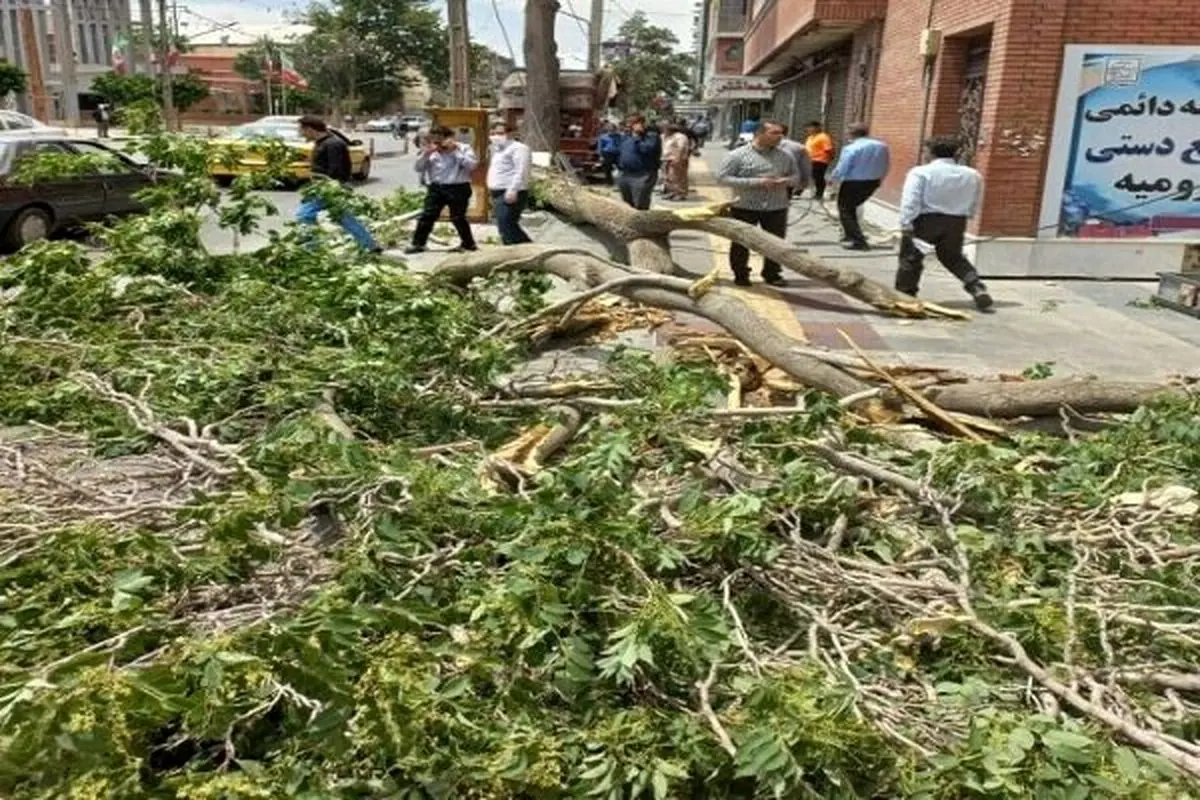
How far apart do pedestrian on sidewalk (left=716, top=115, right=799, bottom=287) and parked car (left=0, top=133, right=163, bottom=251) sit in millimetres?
6666

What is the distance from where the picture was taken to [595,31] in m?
35.7

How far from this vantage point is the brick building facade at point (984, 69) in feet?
35.3

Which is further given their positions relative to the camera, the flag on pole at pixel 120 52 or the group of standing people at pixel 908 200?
the flag on pole at pixel 120 52

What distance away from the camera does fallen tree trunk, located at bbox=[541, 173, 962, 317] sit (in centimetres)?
916

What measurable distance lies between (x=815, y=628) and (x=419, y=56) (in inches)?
3475

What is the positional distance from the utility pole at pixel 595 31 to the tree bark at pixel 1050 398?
101 ft

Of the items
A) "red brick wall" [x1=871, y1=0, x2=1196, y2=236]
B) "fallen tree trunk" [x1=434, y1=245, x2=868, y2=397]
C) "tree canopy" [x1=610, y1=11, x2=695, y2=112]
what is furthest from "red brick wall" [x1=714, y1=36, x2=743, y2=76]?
"fallen tree trunk" [x1=434, y1=245, x2=868, y2=397]

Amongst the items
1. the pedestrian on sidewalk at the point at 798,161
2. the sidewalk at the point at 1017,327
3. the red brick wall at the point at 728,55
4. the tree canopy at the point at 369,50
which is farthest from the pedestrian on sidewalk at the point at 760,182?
the tree canopy at the point at 369,50

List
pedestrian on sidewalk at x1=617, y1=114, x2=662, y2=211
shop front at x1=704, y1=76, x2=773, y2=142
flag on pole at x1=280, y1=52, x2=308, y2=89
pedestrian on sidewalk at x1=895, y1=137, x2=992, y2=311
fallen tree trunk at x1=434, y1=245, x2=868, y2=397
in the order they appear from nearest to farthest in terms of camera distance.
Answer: fallen tree trunk at x1=434, y1=245, x2=868, y2=397
pedestrian on sidewalk at x1=895, y1=137, x2=992, y2=311
pedestrian on sidewalk at x1=617, y1=114, x2=662, y2=211
shop front at x1=704, y1=76, x2=773, y2=142
flag on pole at x1=280, y1=52, x2=308, y2=89

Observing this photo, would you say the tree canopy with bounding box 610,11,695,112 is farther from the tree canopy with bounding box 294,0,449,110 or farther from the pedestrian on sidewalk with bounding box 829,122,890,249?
the pedestrian on sidewalk with bounding box 829,122,890,249

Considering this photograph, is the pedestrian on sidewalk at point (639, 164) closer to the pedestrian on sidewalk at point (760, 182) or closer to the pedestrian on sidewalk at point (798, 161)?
the pedestrian on sidewalk at point (798, 161)

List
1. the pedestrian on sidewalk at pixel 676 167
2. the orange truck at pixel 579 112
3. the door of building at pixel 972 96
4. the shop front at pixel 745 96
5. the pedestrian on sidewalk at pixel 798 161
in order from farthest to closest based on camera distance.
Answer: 1. the shop front at pixel 745 96
2. the orange truck at pixel 579 112
3. the pedestrian on sidewalk at pixel 676 167
4. the door of building at pixel 972 96
5. the pedestrian on sidewalk at pixel 798 161

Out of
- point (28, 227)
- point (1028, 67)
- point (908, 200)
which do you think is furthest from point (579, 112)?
point (908, 200)

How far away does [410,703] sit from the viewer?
2287 mm
